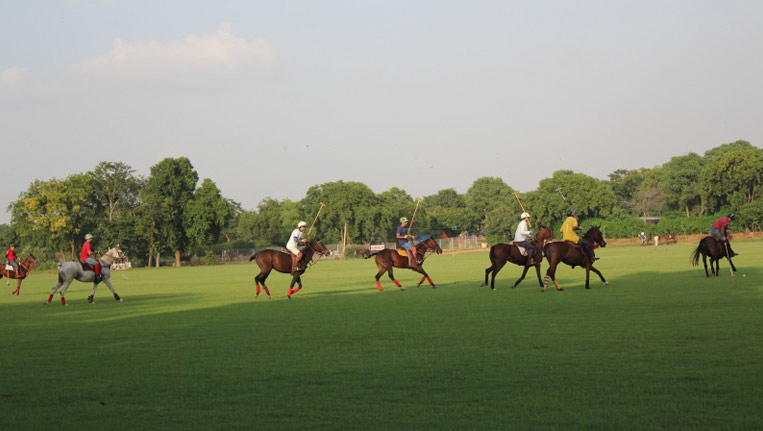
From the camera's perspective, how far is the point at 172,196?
269ft

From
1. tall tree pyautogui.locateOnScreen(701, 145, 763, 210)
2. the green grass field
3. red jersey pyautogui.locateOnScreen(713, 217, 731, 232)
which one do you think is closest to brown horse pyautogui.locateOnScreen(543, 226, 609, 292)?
the green grass field

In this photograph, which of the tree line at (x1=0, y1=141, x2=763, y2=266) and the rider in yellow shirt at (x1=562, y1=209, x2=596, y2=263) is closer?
the rider in yellow shirt at (x1=562, y1=209, x2=596, y2=263)

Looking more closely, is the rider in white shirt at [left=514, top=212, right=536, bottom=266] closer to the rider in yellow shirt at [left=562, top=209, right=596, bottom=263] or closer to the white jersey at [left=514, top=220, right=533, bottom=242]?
the white jersey at [left=514, top=220, right=533, bottom=242]

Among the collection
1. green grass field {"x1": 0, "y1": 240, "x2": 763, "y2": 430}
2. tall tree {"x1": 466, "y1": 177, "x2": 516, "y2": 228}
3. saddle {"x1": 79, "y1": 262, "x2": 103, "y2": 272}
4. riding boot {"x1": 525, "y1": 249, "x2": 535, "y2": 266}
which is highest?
tall tree {"x1": 466, "y1": 177, "x2": 516, "y2": 228}

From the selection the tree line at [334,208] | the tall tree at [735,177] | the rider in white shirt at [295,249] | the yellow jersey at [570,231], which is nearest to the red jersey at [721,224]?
the yellow jersey at [570,231]

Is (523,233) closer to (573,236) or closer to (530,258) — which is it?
(530,258)

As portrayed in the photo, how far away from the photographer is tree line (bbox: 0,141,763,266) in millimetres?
80500

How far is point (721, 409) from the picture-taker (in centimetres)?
682

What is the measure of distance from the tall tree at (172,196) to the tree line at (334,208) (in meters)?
0.11

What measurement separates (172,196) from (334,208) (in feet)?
91.4

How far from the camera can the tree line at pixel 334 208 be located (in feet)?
264

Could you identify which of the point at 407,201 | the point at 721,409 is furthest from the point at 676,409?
the point at 407,201

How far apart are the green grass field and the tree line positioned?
6491 cm

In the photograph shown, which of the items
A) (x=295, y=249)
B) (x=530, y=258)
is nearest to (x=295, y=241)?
(x=295, y=249)
